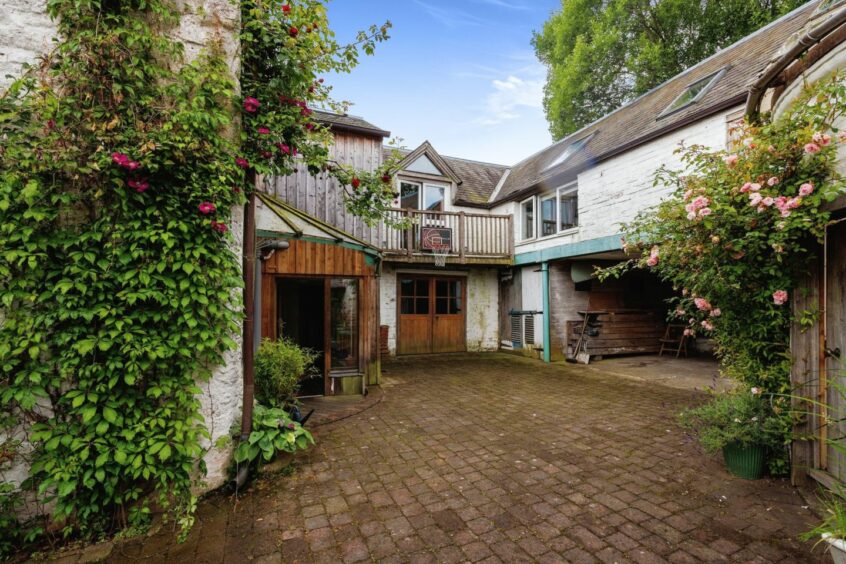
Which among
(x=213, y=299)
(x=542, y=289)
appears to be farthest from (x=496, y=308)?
(x=213, y=299)

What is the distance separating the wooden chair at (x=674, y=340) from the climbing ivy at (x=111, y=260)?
35.1 feet

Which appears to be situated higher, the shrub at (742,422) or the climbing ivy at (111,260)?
the climbing ivy at (111,260)

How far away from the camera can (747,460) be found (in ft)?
10.5

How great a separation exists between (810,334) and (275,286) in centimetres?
591

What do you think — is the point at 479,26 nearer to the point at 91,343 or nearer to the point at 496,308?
the point at 496,308

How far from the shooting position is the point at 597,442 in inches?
161

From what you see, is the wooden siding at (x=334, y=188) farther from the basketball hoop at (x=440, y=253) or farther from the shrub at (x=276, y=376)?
the shrub at (x=276, y=376)

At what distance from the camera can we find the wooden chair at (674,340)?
9.85 meters

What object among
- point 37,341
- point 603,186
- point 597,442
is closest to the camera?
point 37,341

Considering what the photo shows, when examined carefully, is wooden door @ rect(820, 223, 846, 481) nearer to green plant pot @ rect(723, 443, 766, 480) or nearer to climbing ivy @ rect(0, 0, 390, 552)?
green plant pot @ rect(723, 443, 766, 480)

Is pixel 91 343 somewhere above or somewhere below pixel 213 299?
below

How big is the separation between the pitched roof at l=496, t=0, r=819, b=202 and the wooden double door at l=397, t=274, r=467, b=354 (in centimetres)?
325

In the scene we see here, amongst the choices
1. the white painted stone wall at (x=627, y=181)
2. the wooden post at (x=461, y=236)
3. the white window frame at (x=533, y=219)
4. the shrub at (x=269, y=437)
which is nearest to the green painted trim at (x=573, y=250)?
the white painted stone wall at (x=627, y=181)

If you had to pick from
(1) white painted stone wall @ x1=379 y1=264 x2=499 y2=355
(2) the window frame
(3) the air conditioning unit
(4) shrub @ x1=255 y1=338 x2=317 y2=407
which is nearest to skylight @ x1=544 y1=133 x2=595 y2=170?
(2) the window frame
